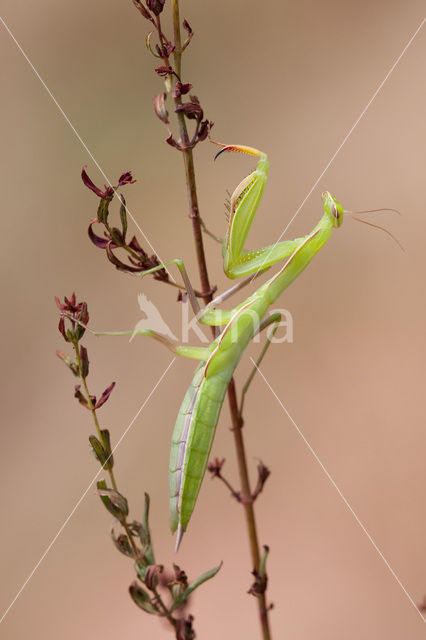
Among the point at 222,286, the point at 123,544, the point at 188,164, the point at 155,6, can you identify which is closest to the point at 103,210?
the point at 188,164

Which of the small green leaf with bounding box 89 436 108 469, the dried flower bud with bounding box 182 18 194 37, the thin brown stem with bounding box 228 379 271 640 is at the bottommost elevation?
the thin brown stem with bounding box 228 379 271 640

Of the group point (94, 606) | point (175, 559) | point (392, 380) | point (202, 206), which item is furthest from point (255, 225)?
point (94, 606)

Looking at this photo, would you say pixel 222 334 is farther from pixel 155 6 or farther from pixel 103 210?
pixel 155 6

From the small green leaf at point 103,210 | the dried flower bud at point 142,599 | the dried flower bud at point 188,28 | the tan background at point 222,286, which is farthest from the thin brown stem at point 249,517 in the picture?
the tan background at point 222,286

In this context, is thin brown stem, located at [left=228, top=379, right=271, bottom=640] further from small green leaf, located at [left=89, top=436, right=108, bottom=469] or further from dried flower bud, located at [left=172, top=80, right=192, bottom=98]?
dried flower bud, located at [left=172, top=80, right=192, bottom=98]

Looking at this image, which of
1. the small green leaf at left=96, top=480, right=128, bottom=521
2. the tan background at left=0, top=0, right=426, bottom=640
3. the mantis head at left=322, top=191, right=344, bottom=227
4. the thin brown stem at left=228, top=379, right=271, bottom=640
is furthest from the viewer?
the tan background at left=0, top=0, right=426, bottom=640

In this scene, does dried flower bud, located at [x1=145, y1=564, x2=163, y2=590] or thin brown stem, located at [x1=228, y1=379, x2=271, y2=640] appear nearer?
dried flower bud, located at [x1=145, y1=564, x2=163, y2=590]

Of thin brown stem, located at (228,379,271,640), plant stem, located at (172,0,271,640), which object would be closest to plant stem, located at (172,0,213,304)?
plant stem, located at (172,0,271,640)
